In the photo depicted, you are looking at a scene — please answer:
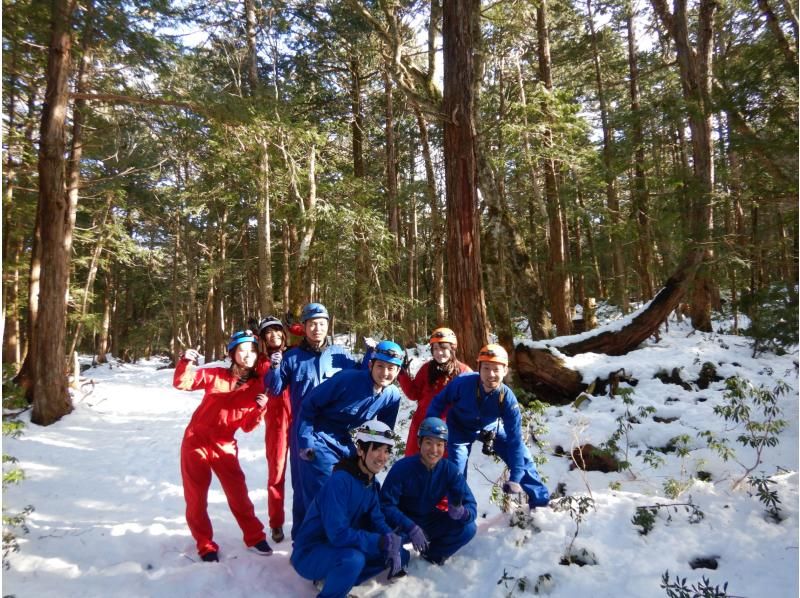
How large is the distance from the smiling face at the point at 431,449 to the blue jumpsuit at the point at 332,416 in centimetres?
54

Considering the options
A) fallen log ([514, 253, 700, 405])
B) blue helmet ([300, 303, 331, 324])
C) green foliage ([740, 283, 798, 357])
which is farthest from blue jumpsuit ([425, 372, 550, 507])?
fallen log ([514, 253, 700, 405])

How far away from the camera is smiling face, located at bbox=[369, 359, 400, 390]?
13.0 feet

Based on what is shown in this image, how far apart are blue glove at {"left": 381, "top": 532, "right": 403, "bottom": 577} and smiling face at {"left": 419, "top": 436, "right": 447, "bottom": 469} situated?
0.65 m

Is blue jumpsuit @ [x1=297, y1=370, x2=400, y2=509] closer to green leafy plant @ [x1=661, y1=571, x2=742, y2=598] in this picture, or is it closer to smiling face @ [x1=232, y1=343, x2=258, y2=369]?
smiling face @ [x1=232, y1=343, x2=258, y2=369]

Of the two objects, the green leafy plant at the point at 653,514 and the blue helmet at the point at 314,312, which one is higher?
the blue helmet at the point at 314,312

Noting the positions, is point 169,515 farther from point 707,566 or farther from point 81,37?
point 81,37

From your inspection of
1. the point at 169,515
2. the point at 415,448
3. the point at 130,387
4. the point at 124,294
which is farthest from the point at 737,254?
the point at 124,294

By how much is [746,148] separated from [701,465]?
4.29 m

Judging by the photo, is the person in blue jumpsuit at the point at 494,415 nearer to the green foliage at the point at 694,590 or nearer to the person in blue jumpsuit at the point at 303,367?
the person in blue jumpsuit at the point at 303,367

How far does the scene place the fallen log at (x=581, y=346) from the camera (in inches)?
341

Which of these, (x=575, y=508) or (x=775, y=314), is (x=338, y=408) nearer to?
(x=575, y=508)

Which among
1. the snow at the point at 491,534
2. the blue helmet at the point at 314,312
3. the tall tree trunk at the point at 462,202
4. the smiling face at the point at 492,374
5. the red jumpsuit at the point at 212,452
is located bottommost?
the snow at the point at 491,534

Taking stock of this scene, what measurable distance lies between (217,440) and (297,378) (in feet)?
2.87

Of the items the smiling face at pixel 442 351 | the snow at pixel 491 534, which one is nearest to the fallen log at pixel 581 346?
the snow at pixel 491 534
